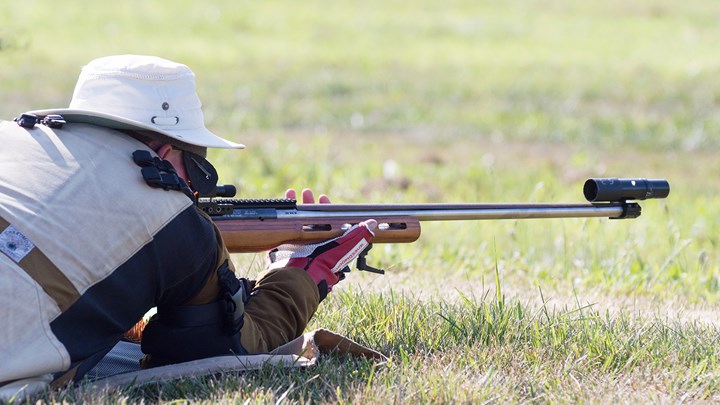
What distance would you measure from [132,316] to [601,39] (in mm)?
27007

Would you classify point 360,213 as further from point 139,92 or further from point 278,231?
point 139,92

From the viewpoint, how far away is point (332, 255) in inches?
183

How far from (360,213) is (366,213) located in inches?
1.7

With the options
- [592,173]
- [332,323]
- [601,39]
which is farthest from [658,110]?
[332,323]

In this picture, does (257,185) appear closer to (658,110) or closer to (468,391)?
(468,391)

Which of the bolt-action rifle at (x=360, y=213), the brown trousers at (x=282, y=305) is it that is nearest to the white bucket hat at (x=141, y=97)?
the bolt-action rifle at (x=360, y=213)

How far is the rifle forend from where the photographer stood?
4535 millimetres

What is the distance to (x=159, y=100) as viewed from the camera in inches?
157

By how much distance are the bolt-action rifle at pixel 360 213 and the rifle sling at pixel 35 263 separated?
0.81 m

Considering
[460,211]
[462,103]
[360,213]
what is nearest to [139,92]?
[360,213]

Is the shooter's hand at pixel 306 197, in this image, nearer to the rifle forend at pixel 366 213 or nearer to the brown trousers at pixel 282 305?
the rifle forend at pixel 366 213

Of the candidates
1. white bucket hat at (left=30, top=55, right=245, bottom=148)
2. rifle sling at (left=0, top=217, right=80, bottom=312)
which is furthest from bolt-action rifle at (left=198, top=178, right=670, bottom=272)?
rifle sling at (left=0, top=217, right=80, bottom=312)

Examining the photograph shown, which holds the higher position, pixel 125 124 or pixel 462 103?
pixel 125 124

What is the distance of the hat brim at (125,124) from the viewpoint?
3.83 m
